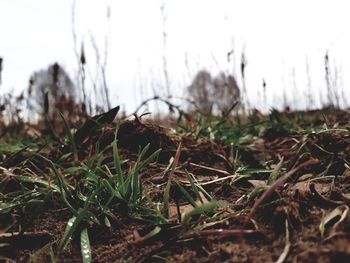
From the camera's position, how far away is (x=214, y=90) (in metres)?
5.34

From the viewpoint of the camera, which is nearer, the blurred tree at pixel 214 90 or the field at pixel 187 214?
the field at pixel 187 214

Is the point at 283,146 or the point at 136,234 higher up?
the point at 283,146

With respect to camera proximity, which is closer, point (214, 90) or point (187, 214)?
point (187, 214)

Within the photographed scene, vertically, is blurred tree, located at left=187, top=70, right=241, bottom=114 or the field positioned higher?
blurred tree, located at left=187, top=70, right=241, bottom=114

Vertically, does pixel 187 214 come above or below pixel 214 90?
below

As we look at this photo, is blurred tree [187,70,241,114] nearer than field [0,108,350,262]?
No

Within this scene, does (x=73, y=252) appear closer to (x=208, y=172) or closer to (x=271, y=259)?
(x=271, y=259)

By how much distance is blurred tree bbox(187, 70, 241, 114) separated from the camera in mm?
4570

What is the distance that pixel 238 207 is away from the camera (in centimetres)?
127

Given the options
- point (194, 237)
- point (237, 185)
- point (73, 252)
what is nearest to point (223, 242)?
point (194, 237)

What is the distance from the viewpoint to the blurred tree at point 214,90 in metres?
4.57

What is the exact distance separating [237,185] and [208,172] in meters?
0.22

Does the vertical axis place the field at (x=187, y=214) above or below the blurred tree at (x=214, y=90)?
below

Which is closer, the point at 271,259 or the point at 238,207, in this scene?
the point at 271,259
